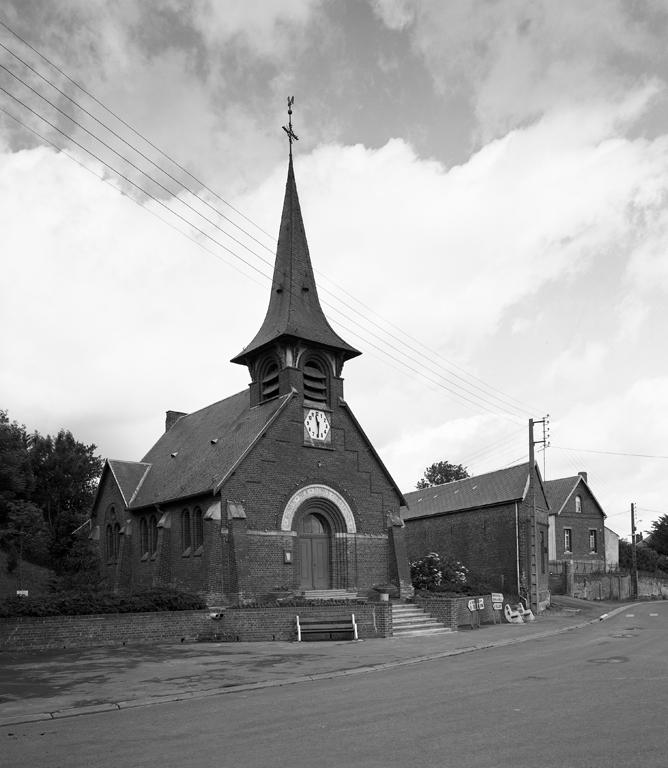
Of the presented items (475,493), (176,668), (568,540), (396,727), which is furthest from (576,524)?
(396,727)

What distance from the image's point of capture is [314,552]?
2811 centimetres

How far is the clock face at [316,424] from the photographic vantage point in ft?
93.8

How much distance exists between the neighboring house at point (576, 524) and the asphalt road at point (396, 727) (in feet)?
127

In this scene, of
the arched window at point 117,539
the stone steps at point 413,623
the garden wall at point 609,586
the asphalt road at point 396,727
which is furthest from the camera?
the garden wall at point 609,586

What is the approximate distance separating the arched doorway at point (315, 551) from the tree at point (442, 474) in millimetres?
58986

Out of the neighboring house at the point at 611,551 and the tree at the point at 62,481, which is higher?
the tree at the point at 62,481

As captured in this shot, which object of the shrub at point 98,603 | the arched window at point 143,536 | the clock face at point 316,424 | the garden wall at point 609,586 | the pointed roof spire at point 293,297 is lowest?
the garden wall at point 609,586

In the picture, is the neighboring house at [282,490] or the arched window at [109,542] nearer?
the neighboring house at [282,490]

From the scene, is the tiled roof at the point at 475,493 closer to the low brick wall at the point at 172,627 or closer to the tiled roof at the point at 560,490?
the tiled roof at the point at 560,490

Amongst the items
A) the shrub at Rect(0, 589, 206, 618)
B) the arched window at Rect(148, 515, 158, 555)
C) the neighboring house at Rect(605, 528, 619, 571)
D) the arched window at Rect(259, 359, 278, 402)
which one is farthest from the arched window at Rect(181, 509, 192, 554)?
the neighboring house at Rect(605, 528, 619, 571)

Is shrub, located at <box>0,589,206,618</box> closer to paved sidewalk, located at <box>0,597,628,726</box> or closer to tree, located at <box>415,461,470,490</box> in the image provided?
paved sidewalk, located at <box>0,597,628,726</box>

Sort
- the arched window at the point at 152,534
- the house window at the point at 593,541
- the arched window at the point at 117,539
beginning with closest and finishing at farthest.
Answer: the arched window at the point at 152,534 < the arched window at the point at 117,539 < the house window at the point at 593,541

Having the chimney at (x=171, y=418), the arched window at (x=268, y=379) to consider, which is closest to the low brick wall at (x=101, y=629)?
the arched window at (x=268, y=379)

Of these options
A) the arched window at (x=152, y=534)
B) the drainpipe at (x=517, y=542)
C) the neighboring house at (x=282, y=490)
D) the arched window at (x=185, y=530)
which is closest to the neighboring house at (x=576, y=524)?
the drainpipe at (x=517, y=542)
